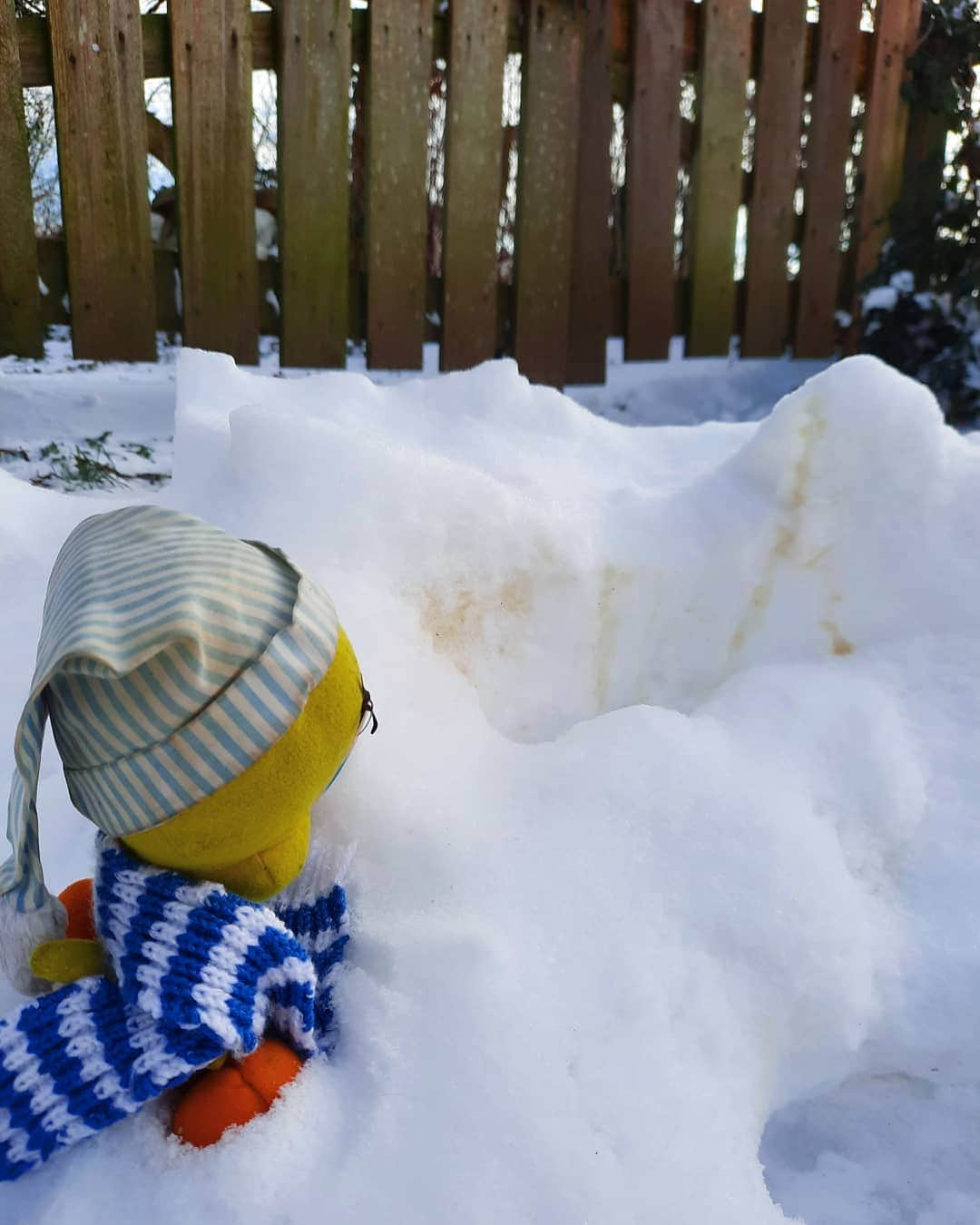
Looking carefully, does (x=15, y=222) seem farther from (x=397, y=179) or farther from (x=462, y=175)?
(x=462, y=175)

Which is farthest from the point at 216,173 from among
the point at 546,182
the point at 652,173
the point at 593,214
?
the point at 652,173

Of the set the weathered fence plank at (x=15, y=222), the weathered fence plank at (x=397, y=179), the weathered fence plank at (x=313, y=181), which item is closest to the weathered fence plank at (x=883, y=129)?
the weathered fence plank at (x=397, y=179)

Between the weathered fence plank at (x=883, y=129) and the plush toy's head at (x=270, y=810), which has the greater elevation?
the weathered fence plank at (x=883, y=129)

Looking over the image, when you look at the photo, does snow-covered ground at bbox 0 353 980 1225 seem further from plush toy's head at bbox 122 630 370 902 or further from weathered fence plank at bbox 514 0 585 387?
weathered fence plank at bbox 514 0 585 387

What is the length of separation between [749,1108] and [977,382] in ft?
11.8

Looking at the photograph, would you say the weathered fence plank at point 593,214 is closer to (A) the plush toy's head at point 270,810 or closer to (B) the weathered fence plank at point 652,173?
(B) the weathered fence plank at point 652,173

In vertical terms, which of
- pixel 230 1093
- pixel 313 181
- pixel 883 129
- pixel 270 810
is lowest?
pixel 230 1093

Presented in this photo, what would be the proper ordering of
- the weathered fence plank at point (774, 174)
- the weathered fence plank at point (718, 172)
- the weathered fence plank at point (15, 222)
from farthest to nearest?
the weathered fence plank at point (774, 174) → the weathered fence plank at point (718, 172) → the weathered fence plank at point (15, 222)

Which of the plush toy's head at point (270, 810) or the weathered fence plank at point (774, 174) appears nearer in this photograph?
the plush toy's head at point (270, 810)

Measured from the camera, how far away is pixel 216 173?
3.17 meters

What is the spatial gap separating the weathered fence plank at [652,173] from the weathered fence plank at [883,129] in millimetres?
1001

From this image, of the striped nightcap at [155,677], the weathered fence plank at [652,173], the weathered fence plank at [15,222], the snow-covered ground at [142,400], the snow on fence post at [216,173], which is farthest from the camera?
the weathered fence plank at [652,173]

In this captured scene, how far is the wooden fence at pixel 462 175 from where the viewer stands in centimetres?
305

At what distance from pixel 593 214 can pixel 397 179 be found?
77cm
